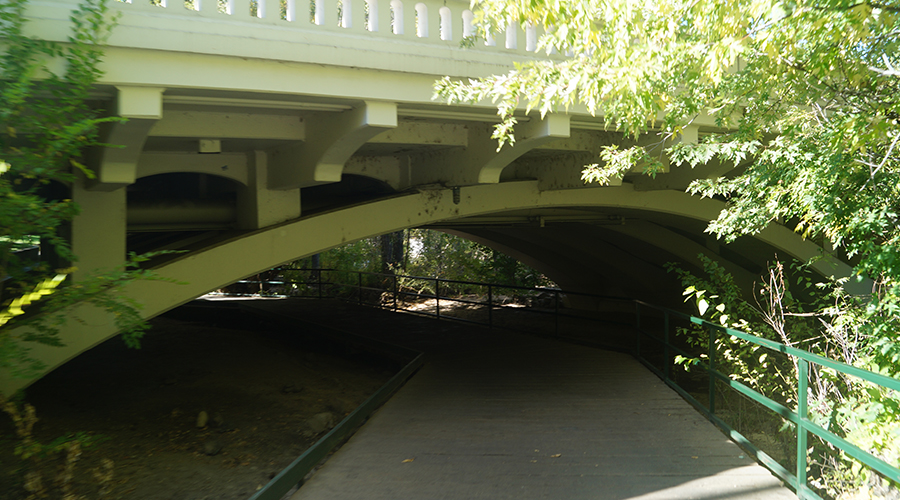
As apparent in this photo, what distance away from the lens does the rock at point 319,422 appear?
26.2ft

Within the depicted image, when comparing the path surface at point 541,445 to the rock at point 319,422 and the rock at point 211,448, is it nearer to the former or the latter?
the rock at point 319,422

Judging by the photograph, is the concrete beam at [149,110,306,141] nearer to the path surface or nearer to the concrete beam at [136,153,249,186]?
the concrete beam at [136,153,249,186]

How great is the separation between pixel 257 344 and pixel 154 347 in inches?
68.3

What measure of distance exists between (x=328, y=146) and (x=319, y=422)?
4.04 meters

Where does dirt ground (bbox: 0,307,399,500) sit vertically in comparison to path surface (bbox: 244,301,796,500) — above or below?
below

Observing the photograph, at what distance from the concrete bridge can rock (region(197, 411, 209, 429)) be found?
6.74 feet

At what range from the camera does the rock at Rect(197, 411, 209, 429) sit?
7.50 metres

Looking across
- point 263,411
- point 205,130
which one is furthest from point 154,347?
point 205,130

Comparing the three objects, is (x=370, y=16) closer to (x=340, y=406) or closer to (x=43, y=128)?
(x=43, y=128)

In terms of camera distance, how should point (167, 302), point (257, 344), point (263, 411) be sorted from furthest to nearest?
1. point (257, 344)
2. point (263, 411)
3. point (167, 302)

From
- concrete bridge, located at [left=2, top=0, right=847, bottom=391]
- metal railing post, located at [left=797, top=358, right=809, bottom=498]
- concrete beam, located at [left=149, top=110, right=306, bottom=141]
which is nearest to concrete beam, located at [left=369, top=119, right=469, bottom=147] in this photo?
concrete bridge, located at [left=2, top=0, right=847, bottom=391]

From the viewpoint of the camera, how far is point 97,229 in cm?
562

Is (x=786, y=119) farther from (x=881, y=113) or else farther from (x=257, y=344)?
(x=257, y=344)

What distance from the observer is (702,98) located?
4973 mm
